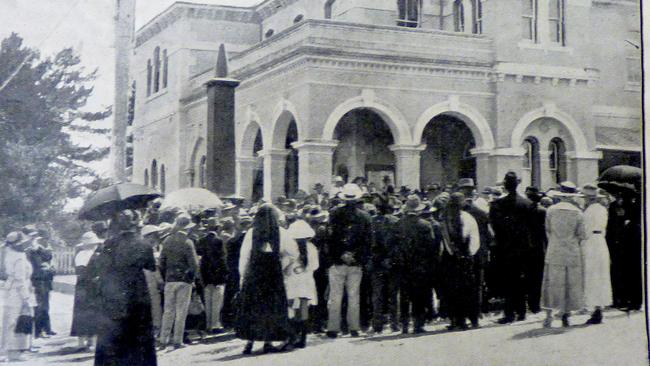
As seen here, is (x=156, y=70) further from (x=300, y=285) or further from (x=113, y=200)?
(x=300, y=285)

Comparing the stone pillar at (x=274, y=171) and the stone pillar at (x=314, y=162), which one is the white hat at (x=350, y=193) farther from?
the stone pillar at (x=274, y=171)

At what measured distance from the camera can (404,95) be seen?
20.6 ft

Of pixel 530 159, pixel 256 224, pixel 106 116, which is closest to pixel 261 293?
pixel 256 224

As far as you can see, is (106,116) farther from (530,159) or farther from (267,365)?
(530,159)

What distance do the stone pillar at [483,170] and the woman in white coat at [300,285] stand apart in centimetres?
170

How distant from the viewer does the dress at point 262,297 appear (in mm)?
5062

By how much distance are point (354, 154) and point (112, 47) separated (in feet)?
8.21

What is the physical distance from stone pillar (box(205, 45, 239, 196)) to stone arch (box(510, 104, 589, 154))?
2.42m

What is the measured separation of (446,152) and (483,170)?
1.86 ft

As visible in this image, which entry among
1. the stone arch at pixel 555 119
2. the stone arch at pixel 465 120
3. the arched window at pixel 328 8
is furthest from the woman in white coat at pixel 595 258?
the arched window at pixel 328 8

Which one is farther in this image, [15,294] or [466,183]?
[466,183]

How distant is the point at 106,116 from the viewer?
4.63 metres

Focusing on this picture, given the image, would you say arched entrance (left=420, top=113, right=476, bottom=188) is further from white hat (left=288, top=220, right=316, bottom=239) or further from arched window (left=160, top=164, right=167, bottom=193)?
arched window (left=160, top=164, right=167, bottom=193)

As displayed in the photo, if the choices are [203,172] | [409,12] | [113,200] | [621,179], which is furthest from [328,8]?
[113,200]
